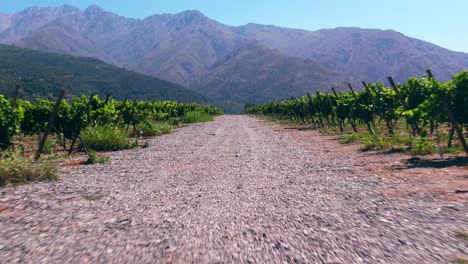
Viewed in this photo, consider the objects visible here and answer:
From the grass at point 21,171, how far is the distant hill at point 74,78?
9782 cm

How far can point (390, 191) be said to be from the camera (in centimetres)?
727

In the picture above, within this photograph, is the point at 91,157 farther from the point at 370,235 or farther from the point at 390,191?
the point at 370,235

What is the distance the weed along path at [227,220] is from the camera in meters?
4.34

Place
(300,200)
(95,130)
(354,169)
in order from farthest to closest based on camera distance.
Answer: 1. (95,130)
2. (354,169)
3. (300,200)

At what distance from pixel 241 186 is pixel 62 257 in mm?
4385

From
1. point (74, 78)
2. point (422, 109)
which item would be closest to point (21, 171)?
point (422, 109)

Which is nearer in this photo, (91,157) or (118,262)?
(118,262)

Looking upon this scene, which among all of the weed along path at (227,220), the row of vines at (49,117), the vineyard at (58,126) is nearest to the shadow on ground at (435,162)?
the weed along path at (227,220)

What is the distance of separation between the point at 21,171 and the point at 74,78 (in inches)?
5797

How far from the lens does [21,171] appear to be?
8.69 m

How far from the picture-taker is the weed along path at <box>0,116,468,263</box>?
14.2ft

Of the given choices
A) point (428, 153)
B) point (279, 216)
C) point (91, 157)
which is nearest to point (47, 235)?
point (279, 216)

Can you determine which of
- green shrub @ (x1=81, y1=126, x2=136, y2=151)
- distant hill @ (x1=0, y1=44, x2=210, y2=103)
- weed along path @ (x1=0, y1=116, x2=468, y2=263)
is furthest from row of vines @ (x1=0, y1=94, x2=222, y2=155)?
distant hill @ (x1=0, y1=44, x2=210, y2=103)

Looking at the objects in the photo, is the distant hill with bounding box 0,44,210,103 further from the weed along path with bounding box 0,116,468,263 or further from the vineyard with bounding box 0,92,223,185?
the weed along path with bounding box 0,116,468,263
